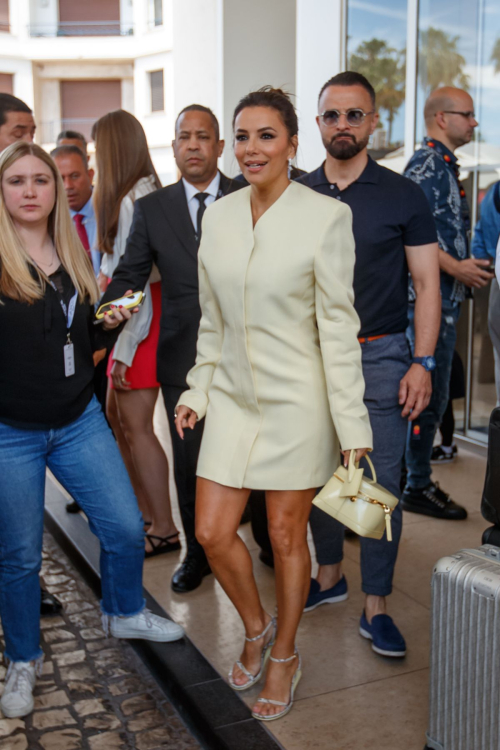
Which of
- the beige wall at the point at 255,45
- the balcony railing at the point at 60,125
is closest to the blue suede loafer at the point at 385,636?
the beige wall at the point at 255,45

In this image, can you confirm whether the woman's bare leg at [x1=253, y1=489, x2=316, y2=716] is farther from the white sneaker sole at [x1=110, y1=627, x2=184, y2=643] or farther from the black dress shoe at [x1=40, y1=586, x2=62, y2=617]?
the black dress shoe at [x1=40, y1=586, x2=62, y2=617]

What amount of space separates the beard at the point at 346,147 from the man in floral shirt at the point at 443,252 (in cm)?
168

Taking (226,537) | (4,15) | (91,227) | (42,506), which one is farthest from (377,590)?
(4,15)

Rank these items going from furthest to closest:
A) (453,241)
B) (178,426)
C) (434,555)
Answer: (453,241) < (434,555) < (178,426)

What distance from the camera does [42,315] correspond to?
10.4 feet

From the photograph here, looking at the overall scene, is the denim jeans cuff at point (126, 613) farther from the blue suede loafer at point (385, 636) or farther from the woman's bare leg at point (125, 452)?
the woman's bare leg at point (125, 452)

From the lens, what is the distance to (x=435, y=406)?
510 cm

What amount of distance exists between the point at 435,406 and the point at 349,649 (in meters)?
1.95

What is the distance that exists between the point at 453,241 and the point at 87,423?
2667mm

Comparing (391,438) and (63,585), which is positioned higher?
(391,438)

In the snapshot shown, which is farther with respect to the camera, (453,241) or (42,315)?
(453,241)

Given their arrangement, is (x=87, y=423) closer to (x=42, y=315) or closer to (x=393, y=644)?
(x=42, y=315)

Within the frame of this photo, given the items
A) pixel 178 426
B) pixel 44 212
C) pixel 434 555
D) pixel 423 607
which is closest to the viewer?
pixel 178 426

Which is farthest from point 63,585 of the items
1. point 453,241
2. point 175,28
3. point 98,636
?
point 175,28
